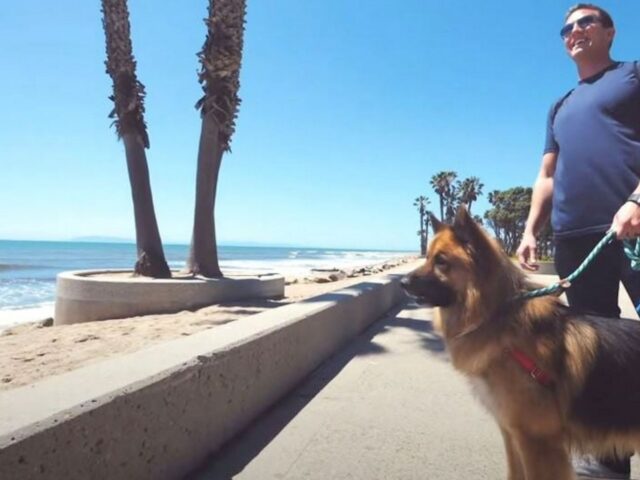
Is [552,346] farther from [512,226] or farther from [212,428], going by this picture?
[512,226]

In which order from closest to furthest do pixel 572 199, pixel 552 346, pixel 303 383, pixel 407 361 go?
pixel 552 346 < pixel 572 199 < pixel 303 383 < pixel 407 361

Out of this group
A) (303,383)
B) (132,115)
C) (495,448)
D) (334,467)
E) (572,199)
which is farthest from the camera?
(132,115)

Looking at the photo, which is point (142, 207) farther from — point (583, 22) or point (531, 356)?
point (531, 356)

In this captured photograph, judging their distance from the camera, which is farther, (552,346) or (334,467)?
(334,467)

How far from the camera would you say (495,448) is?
3445mm

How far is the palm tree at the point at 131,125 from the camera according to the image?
11.4 metres

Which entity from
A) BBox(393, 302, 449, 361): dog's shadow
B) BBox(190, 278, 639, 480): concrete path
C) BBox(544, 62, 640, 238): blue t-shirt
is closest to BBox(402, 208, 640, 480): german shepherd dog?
BBox(544, 62, 640, 238): blue t-shirt

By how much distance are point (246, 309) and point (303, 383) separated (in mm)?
4591

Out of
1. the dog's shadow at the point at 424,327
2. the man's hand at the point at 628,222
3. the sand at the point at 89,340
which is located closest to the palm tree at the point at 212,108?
the sand at the point at 89,340

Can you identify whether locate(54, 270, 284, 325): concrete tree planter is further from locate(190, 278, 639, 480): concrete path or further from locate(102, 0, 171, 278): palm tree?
locate(190, 278, 639, 480): concrete path

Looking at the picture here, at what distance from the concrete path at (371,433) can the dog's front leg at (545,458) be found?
0.78 metres

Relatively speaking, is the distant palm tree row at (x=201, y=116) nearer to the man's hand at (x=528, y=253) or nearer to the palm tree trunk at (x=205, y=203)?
the palm tree trunk at (x=205, y=203)

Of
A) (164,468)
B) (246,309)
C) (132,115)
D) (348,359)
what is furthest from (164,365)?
(132,115)

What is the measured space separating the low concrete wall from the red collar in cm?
174
